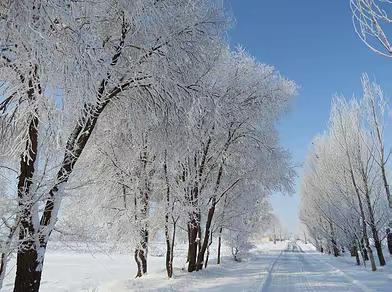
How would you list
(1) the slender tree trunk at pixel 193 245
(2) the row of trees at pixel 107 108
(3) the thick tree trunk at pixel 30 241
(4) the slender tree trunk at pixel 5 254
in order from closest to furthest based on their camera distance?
(2) the row of trees at pixel 107 108
(4) the slender tree trunk at pixel 5 254
(3) the thick tree trunk at pixel 30 241
(1) the slender tree trunk at pixel 193 245

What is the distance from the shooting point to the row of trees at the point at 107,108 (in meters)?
4.41

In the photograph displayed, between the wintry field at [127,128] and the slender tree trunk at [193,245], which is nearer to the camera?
the wintry field at [127,128]

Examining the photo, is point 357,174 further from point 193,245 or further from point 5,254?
point 5,254

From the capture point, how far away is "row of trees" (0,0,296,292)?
14.5 feet

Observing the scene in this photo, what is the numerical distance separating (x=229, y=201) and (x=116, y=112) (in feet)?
43.2

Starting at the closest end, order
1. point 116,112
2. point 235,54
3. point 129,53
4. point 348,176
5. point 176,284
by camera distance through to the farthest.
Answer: point 129,53
point 116,112
point 176,284
point 235,54
point 348,176

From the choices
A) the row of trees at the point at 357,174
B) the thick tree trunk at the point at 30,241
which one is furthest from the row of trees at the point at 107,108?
the row of trees at the point at 357,174

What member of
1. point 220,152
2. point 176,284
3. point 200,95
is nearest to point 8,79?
point 200,95

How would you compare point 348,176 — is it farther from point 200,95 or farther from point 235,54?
point 200,95

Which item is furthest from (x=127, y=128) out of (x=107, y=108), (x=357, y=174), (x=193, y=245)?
(x=357, y=174)

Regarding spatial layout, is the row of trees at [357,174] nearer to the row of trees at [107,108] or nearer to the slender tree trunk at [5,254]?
the row of trees at [107,108]

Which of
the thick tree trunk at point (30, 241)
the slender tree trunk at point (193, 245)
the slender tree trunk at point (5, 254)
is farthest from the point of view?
the slender tree trunk at point (193, 245)

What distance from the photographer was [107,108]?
8.20 metres

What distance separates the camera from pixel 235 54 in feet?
53.0
